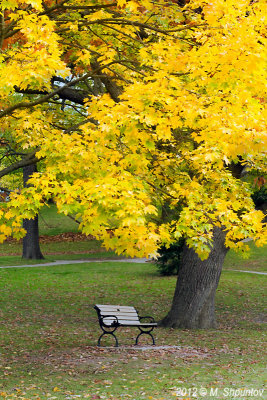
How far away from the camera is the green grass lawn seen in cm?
741

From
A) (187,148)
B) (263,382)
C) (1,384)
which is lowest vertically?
(1,384)

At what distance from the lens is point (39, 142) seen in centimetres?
939

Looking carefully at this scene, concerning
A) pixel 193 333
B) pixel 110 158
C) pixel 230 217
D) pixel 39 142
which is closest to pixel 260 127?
pixel 230 217

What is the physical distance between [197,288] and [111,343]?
101 inches

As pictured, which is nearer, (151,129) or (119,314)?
(151,129)

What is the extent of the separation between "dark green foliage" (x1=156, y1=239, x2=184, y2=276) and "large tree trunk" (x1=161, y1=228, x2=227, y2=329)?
6824 millimetres

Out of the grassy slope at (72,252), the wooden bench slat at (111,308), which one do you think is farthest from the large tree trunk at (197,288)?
the grassy slope at (72,252)

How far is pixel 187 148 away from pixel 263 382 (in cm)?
468

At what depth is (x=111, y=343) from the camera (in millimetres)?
11375

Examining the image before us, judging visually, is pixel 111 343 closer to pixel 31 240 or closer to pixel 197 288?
pixel 197 288

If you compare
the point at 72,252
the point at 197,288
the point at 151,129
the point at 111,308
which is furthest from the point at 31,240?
the point at 151,129

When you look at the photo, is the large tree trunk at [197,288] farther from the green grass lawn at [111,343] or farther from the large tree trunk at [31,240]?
the large tree trunk at [31,240]

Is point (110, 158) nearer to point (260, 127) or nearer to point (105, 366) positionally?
point (260, 127)

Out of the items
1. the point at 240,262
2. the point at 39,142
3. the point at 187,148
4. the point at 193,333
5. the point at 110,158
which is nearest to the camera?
the point at 110,158
